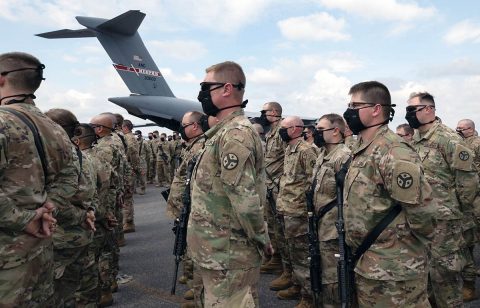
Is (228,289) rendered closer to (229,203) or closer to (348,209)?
(229,203)

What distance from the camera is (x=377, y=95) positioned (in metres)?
2.94

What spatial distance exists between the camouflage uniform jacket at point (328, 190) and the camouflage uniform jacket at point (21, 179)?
7.67 ft

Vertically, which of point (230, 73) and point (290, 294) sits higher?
point (230, 73)

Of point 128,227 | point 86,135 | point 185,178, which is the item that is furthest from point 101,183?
point 128,227

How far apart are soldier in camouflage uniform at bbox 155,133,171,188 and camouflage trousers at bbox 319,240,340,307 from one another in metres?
14.0

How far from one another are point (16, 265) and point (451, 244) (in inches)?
155

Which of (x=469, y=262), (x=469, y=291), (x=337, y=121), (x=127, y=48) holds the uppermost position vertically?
(x=127, y=48)

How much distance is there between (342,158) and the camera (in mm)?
3947

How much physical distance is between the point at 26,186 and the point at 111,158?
2956 millimetres

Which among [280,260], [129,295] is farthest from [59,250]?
[280,260]

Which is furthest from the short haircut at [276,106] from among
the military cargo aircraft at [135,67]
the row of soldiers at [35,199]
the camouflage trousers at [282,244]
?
the military cargo aircraft at [135,67]

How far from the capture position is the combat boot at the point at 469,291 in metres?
4.82

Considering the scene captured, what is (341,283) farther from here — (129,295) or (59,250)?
(129,295)

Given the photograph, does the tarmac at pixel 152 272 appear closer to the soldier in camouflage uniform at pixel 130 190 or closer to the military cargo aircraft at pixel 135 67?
the soldier in camouflage uniform at pixel 130 190
